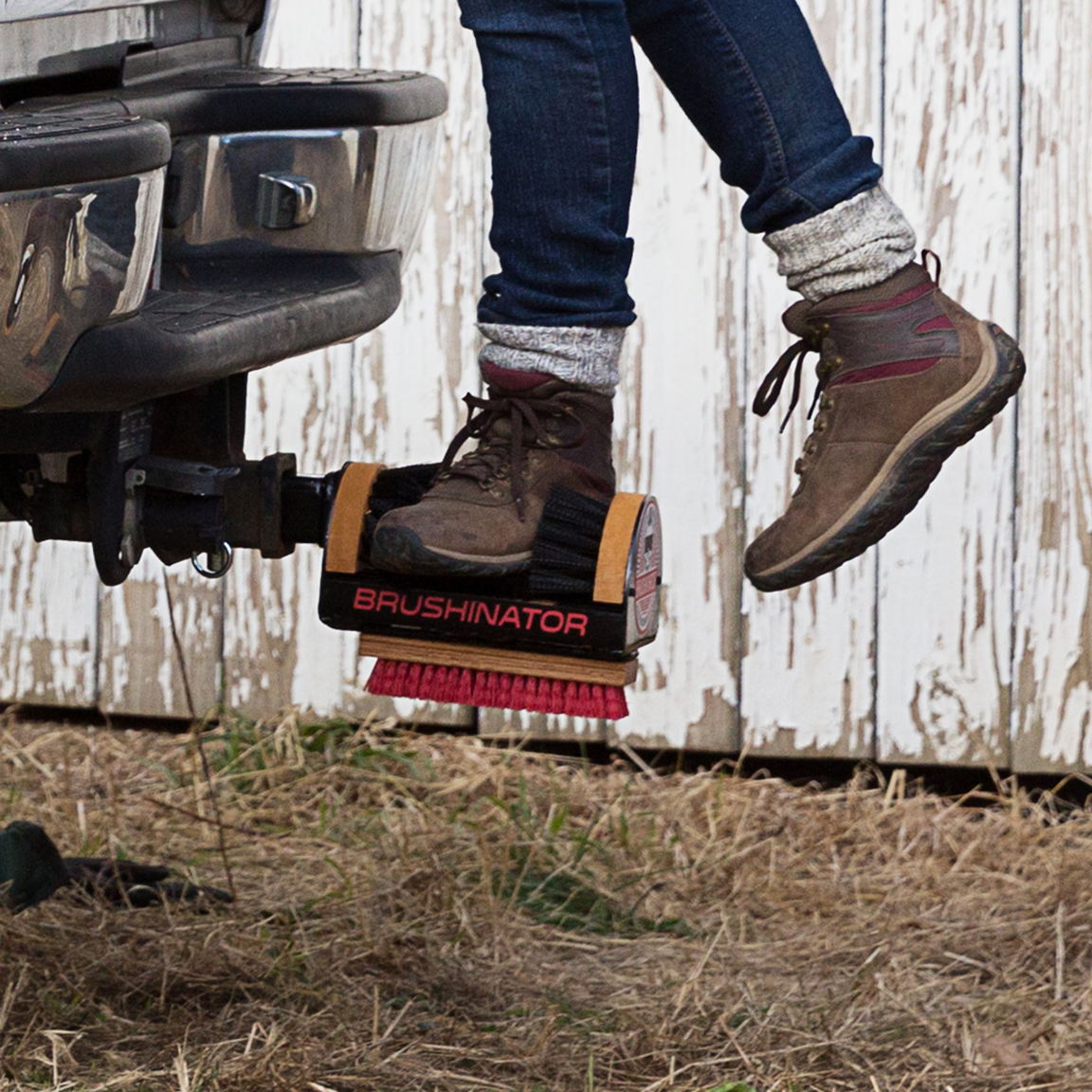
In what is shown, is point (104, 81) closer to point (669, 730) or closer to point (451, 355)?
point (451, 355)

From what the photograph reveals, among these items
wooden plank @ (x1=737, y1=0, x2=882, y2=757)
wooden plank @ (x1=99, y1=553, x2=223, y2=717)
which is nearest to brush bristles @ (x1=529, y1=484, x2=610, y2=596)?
wooden plank @ (x1=737, y1=0, x2=882, y2=757)

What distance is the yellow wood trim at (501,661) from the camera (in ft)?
5.12

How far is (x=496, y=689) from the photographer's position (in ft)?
5.26

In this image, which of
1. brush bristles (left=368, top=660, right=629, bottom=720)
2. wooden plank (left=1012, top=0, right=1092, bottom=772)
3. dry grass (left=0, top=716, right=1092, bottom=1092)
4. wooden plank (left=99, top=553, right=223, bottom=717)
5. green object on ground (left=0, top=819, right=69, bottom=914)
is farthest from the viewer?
wooden plank (left=99, top=553, right=223, bottom=717)

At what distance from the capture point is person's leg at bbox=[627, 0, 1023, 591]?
1496 mm

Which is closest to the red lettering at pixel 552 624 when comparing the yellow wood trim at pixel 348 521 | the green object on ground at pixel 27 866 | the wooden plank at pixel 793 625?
the yellow wood trim at pixel 348 521

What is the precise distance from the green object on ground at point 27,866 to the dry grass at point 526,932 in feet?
0.10

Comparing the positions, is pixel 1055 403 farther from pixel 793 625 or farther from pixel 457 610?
pixel 457 610

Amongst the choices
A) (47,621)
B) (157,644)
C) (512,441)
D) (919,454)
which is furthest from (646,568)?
(47,621)

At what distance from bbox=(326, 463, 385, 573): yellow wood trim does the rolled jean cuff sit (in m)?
0.18

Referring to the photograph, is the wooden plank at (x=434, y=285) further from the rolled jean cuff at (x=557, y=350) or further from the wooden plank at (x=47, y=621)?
the rolled jean cuff at (x=557, y=350)

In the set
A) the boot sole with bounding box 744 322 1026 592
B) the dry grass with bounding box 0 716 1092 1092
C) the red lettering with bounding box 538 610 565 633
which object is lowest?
the dry grass with bounding box 0 716 1092 1092

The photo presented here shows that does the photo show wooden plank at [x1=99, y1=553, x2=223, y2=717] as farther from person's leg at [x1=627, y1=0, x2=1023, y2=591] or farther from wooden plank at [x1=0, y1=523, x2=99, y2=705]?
person's leg at [x1=627, y1=0, x2=1023, y2=591]

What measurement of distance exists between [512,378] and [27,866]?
3.50 feet
